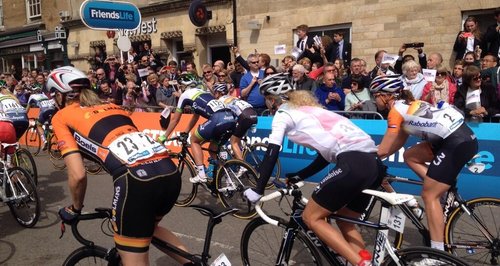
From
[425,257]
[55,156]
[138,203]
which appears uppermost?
[138,203]

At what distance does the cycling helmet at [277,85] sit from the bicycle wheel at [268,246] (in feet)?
3.49

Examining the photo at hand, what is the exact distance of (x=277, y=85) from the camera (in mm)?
3729

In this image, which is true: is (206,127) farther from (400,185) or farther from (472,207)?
(472,207)

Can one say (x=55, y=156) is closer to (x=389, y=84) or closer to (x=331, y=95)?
(x=331, y=95)

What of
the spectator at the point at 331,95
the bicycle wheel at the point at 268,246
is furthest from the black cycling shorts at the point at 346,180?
the spectator at the point at 331,95

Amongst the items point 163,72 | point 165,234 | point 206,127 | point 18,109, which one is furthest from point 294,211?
point 163,72

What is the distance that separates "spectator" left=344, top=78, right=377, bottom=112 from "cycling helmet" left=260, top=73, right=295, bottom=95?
3.95m

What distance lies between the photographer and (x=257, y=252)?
376cm

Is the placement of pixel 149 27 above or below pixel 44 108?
above

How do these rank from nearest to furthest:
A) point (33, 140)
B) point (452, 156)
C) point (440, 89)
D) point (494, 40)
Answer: point (452, 156) → point (440, 89) → point (494, 40) → point (33, 140)

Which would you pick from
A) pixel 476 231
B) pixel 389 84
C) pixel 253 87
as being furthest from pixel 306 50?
pixel 476 231

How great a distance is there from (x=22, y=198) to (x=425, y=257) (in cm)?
493

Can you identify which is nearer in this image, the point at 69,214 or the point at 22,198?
the point at 69,214

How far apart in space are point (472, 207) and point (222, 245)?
249 cm
